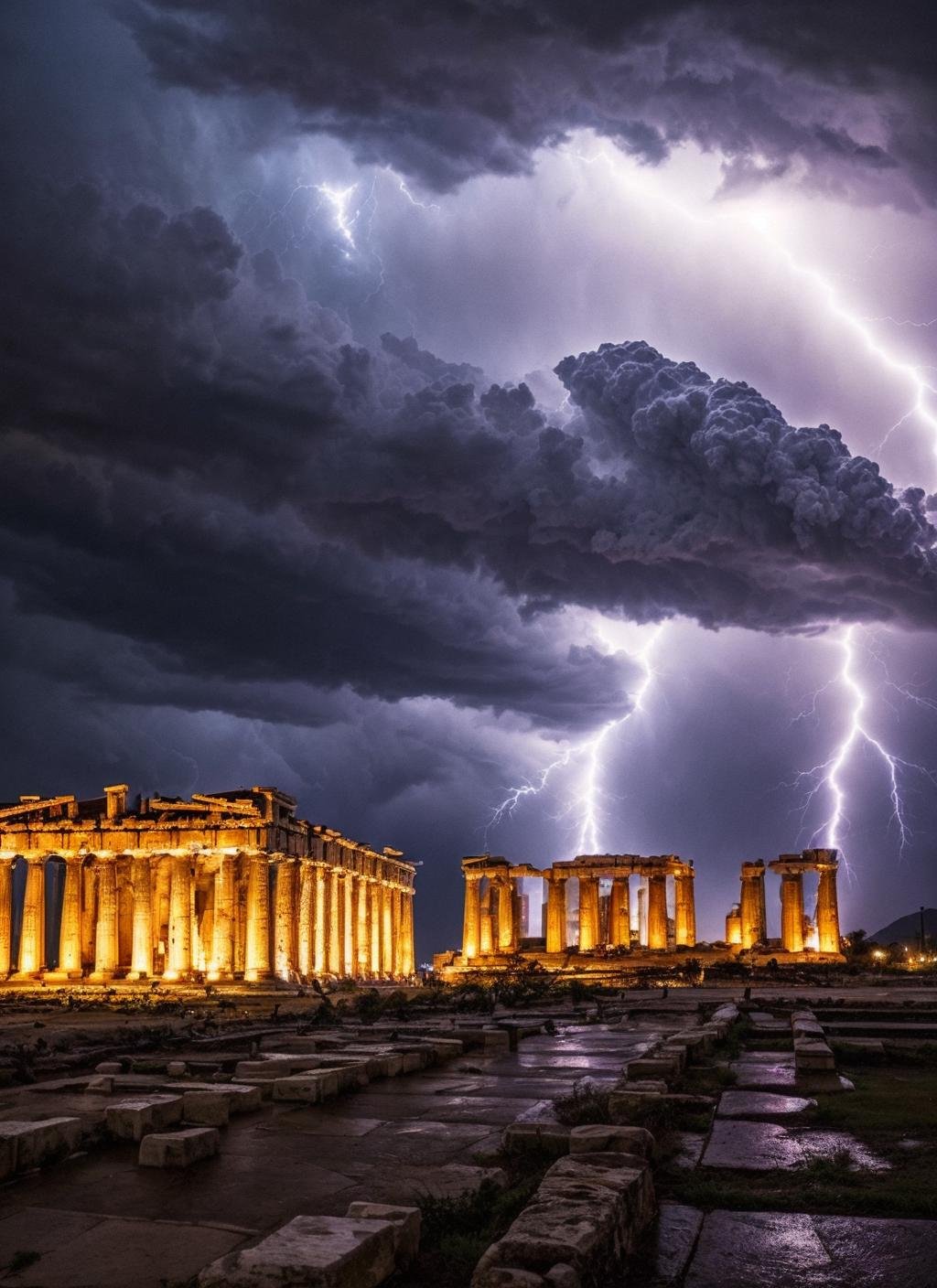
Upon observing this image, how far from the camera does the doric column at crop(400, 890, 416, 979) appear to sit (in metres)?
88.9

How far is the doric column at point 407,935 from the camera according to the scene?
88.9 m

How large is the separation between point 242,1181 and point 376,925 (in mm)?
73861

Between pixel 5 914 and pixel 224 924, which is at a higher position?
pixel 5 914

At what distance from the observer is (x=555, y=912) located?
7819 cm

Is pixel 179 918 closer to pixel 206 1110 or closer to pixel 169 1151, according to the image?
pixel 206 1110

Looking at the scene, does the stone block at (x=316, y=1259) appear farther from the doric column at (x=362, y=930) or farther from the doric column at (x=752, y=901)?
the doric column at (x=752, y=901)

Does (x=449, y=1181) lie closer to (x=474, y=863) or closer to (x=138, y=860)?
(x=138, y=860)

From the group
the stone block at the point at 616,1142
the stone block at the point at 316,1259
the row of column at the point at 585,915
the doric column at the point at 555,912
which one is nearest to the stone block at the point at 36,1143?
the stone block at the point at 316,1259

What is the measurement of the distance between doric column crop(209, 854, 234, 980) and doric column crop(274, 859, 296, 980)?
233cm

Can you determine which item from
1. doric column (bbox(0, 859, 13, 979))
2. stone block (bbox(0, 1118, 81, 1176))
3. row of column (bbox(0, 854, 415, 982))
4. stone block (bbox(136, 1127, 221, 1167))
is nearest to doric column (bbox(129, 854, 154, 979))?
row of column (bbox(0, 854, 415, 982))

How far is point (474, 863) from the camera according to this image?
273 feet

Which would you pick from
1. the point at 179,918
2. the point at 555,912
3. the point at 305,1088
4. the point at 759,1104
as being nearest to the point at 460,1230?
the point at 759,1104

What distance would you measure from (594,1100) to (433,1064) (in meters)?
6.03

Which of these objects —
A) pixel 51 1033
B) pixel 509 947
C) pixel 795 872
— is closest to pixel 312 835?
pixel 509 947
